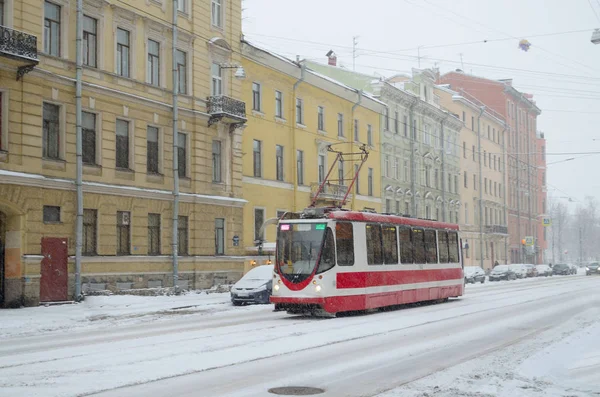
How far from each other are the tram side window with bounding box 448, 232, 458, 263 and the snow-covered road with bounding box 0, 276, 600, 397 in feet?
25.4

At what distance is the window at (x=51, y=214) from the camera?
89.4 feet

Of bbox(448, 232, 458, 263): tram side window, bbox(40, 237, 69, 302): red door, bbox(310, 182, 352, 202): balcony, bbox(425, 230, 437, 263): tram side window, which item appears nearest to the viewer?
bbox(40, 237, 69, 302): red door

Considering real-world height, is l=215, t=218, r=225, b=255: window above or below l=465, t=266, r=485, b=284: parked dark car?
above

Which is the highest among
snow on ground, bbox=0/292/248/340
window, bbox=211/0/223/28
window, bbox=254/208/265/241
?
window, bbox=211/0/223/28

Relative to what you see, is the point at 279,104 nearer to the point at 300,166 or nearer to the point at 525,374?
the point at 300,166

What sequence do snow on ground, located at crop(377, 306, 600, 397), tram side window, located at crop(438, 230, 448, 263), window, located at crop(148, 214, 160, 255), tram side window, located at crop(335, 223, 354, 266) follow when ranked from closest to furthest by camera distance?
snow on ground, located at crop(377, 306, 600, 397) < tram side window, located at crop(335, 223, 354, 266) < tram side window, located at crop(438, 230, 448, 263) < window, located at crop(148, 214, 160, 255)

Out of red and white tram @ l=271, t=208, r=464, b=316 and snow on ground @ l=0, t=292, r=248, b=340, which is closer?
snow on ground @ l=0, t=292, r=248, b=340

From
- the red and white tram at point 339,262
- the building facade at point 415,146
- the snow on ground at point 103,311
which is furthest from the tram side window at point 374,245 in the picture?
the building facade at point 415,146

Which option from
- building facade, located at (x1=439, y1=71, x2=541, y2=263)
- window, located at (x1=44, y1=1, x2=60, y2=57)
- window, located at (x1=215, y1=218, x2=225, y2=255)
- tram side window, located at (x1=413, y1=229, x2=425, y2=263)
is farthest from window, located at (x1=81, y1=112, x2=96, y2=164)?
building facade, located at (x1=439, y1=71, x2=541, y2=263)

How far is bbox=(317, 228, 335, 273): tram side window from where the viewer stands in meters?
21.5

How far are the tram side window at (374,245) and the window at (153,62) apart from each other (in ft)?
44.5

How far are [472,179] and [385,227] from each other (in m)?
54.5

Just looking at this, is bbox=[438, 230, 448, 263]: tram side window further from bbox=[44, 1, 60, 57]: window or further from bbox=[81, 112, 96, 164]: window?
bbox=[44, 1, 60, 57]: window

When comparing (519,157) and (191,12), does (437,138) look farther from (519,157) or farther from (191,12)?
(191,12)
